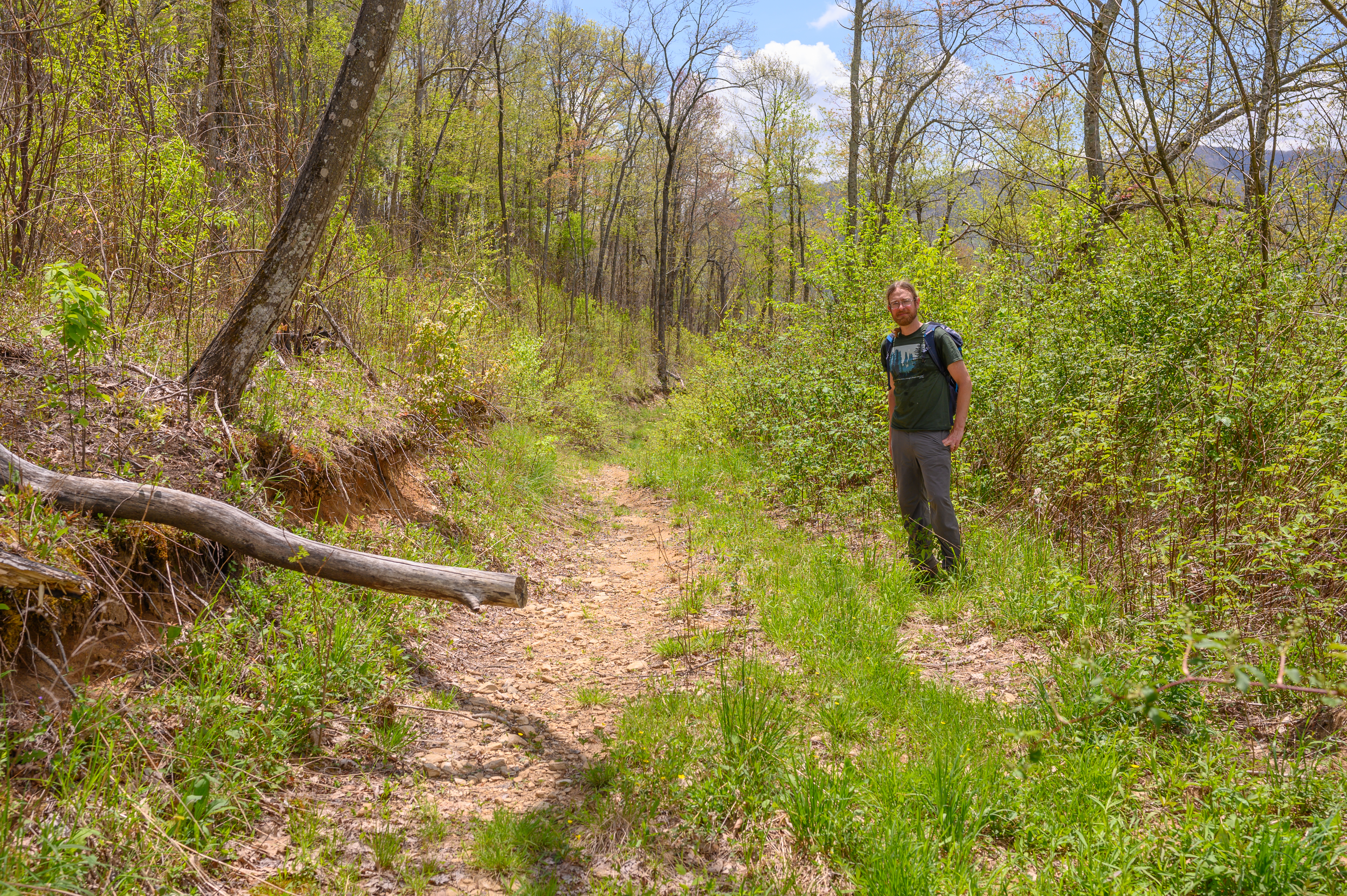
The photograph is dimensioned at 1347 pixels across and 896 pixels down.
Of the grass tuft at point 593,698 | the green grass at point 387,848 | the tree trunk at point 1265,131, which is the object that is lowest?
the grass tuft at point 593,698

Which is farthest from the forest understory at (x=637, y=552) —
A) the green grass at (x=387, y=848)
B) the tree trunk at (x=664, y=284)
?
the tree trunk at (x=664, y=284)

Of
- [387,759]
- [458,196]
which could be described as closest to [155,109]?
[387,759]

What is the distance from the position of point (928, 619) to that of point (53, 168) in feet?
22.6

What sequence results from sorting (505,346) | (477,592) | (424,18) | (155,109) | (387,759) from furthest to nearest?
(424,18), (505,346), (155,109), (477,592), (387,759)

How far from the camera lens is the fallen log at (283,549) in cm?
329

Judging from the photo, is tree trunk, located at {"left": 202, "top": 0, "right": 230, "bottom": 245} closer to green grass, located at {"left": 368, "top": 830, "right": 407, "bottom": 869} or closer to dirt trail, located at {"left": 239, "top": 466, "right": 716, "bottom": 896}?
dirt trail, located at {"left": 239, "top": 466, "right": 716, "bottom": 896}

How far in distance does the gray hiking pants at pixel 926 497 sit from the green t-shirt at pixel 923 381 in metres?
0.10

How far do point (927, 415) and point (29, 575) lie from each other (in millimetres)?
5112

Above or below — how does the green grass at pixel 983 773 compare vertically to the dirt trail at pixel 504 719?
above

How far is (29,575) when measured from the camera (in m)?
2.60

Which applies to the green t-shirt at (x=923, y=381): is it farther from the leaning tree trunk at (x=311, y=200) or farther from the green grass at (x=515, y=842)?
the leaning tree trunk at (x=311, y=200)

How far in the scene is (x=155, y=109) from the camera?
18.1 feet

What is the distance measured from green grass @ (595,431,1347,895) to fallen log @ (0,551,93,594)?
97.7 inches

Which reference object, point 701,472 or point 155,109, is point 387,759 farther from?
point 701,472
